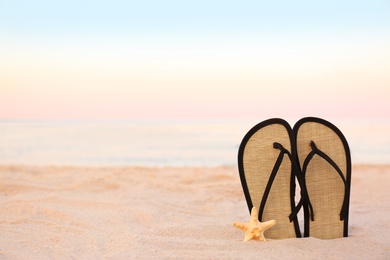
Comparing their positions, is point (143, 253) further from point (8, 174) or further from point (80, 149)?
point (80, 149)

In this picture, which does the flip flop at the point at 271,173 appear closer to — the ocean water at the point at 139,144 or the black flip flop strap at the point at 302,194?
the black flip flop strap at the point at 302,194

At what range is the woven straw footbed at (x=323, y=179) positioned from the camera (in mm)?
2447

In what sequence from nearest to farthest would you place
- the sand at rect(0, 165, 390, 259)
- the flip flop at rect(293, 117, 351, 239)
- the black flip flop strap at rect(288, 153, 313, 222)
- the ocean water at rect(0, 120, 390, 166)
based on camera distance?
the sand at rect(0, 165, 390, 259) → the black flip flop strap at rect(288, 153, 313, 222) → the flip flop at rect(293, 117, 351, 239) → the ocean water at rect(0, 120, 390, 166)

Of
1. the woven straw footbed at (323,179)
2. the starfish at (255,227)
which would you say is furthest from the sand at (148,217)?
the woven straw footbed at (323,179)

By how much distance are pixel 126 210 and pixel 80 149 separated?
21.6 ft

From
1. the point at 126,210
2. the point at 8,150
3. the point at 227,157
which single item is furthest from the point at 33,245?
the point at 8,150

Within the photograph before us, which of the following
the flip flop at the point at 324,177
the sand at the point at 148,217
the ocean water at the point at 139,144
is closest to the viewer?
the sand at the point at 148,217

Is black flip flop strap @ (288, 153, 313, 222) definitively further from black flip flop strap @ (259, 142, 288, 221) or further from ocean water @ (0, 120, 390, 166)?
ocean water @ (0, 120, 390, 166)

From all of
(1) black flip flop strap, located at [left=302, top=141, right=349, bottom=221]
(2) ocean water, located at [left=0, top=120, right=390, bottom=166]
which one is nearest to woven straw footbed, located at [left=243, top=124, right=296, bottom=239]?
(1) black flip flop strap, located at [left=302, top=141, right=349, bottom=221]

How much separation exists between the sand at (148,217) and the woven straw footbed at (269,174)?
194 millimetres

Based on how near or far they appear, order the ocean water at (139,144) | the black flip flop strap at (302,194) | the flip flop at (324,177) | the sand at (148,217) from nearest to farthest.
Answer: the sand at (148,217), the black flip flop strap at (302,194), the flip flop at (324,177), the ocean water at (139,144)

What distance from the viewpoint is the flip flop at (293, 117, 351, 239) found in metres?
2.44

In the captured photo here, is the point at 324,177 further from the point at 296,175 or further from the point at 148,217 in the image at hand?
the point at 148,217

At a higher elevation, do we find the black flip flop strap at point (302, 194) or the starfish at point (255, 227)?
the black flip flop strap at point (302, 194)
